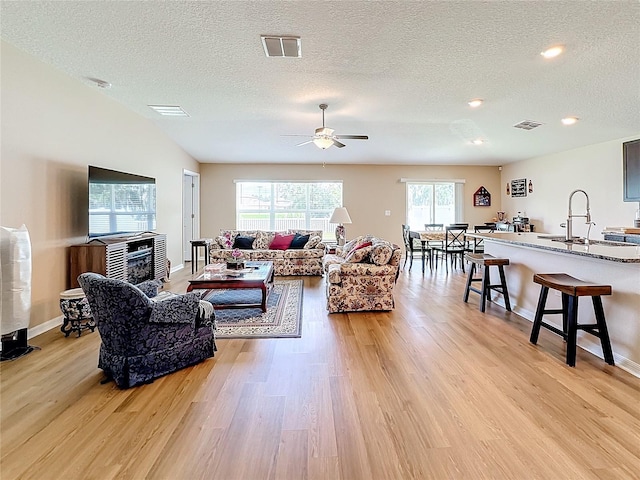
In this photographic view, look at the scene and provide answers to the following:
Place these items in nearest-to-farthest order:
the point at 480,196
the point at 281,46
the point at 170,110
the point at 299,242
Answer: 1. the point at 281,46
2. the point at 170,110
3. the point at 299,242
4. the point at 480,196

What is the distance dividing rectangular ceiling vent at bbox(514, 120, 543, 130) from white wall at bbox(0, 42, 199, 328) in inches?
238

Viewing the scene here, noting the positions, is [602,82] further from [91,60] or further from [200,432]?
[91,60]

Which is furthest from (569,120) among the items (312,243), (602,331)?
(312,243)

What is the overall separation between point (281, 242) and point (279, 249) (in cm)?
17

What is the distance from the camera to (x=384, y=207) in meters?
8.45

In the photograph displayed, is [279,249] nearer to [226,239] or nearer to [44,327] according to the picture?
[226,239]

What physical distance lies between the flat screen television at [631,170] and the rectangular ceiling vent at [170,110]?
674 centimetres

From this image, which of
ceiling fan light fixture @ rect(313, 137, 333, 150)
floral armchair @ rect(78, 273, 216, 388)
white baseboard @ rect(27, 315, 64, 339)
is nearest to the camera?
floral armchair @ rect(78, 273, 216, 388)

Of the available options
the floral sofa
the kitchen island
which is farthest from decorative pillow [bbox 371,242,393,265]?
the kitchen island

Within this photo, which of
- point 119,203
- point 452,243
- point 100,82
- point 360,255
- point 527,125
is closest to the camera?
point 100,82

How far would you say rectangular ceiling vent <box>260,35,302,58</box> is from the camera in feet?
9.52

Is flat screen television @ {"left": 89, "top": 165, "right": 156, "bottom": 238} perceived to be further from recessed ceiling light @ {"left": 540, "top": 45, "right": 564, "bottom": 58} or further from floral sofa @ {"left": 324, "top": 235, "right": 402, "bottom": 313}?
recessed ceiling light @ {"left": 540, "top": 45, "right": 564, "bottom": 58}

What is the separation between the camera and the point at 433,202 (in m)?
8.64

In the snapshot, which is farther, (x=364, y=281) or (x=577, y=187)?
(x=577, y=187)
